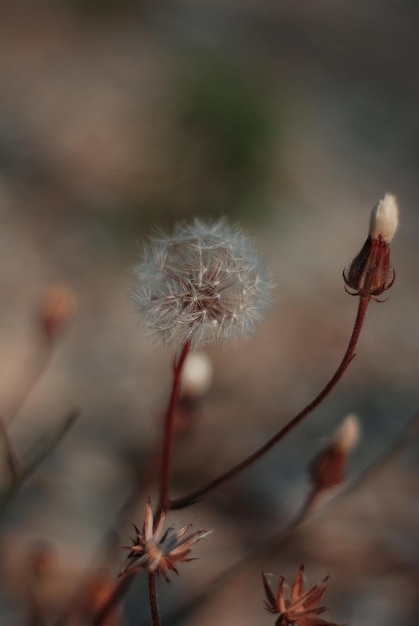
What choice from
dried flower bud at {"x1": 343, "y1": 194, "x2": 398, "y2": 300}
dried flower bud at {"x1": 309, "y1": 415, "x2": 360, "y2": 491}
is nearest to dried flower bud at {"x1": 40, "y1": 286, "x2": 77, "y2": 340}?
dried flower bud at {"x1": 309, "y1": 415, "x2": 360, "y2": 491}

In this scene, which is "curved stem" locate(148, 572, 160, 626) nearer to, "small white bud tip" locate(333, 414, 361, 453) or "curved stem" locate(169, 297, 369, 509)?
"curved stem" locate(169, 297, 369, 509)

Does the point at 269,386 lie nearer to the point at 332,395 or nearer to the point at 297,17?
the point at 332,395

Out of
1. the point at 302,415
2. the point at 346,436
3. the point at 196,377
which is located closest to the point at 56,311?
the point at 196,377

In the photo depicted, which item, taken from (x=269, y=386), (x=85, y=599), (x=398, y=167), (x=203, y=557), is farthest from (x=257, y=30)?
(x=85, y=599)

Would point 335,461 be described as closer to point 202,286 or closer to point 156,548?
point 202,286

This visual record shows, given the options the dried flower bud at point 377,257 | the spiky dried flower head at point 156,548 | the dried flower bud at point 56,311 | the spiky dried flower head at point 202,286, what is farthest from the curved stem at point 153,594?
the dried flower bud at point 56,311

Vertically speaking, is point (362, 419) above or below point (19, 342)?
above
